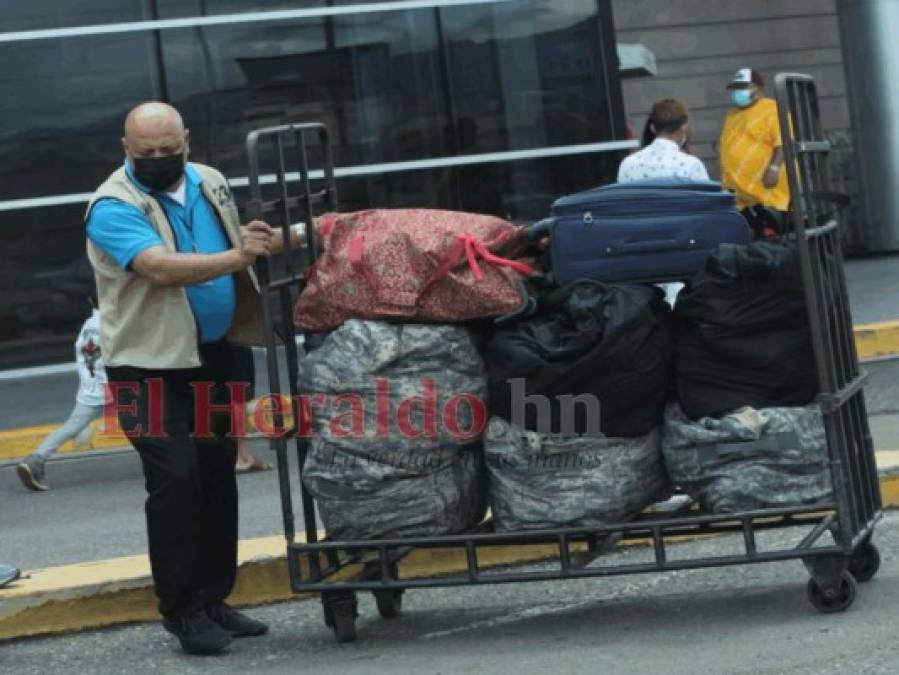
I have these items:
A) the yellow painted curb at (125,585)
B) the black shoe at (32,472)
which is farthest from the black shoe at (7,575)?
the black shoe at (32,472)

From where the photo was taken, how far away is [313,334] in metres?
5.97

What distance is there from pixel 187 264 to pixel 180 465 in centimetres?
63

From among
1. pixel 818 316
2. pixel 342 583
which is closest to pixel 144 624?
pixel 342 583

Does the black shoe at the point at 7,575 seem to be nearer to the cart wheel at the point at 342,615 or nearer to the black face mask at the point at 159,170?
the cart wheel at the point at 342,615

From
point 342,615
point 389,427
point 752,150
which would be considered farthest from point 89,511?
point 752,150

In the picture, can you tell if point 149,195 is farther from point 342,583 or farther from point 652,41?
point 652,41

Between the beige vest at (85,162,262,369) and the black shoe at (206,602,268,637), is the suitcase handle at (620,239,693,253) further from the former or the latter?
the black shoe at (206,602,268,637)

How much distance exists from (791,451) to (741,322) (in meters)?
0.41

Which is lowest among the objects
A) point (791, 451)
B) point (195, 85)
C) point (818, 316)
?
point (791, 451)

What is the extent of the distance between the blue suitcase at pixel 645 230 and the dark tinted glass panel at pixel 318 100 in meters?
9.85

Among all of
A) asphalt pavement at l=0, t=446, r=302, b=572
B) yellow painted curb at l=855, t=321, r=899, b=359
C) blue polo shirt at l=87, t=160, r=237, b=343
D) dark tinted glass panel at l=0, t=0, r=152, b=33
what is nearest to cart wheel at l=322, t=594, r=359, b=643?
blue polo shirt at l=87, t=160, r=237, b=343

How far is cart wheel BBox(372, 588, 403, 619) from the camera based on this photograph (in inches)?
246

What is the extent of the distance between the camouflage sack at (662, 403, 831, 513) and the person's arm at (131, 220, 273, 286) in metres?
1.45

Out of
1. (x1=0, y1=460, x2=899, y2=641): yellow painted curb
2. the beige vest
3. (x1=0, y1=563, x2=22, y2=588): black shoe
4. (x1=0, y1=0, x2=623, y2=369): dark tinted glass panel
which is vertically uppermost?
(x1=0, y1=0, x2=623, y2=369): dark tinted glass panel
